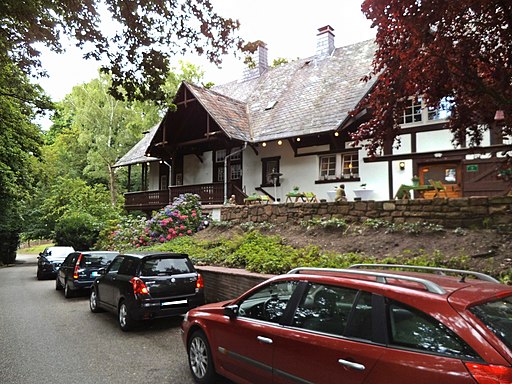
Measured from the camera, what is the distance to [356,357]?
9.52 feet

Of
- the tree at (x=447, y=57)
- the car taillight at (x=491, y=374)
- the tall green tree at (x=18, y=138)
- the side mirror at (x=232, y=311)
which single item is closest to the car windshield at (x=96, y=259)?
the tall green tree at (x=18, y=138)

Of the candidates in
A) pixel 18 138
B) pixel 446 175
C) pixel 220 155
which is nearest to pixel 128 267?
pixel 446 175

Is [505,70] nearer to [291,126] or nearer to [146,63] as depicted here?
[146,63]

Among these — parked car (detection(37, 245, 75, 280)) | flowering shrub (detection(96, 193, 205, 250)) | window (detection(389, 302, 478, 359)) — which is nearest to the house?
flowering shrub (detection(96, 193, 205, 250))

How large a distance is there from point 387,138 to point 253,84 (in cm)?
1898

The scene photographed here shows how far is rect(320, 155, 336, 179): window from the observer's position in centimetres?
1673

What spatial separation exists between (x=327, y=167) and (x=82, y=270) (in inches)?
414

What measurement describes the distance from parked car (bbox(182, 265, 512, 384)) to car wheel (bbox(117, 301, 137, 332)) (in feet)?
11.1

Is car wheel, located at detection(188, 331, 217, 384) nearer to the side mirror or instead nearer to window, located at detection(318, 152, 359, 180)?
the side mirror

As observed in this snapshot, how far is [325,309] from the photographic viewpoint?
135 inches

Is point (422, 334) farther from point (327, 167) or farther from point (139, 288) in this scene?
point (327, 167)

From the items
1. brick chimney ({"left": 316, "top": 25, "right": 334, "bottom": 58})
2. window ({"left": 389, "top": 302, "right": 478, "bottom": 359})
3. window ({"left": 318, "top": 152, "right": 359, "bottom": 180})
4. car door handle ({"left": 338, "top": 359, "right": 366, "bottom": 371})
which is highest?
brick chimney ({"left": 316, "top": 25, "right": 334, "bottom": 58})

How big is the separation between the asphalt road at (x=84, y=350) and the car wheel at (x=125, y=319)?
13 cm

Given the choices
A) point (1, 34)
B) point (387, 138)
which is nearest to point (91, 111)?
point (1, 34)
